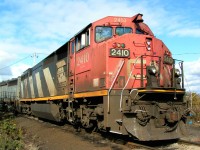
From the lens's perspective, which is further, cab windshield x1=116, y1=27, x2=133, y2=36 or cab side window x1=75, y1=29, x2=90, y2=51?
cab side window x1=75, y1=29, x2=90, y2=51

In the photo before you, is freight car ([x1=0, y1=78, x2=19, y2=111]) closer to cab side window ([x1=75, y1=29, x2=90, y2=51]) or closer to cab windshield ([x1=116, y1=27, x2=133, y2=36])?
cab side window ([x1=75, y1=29, x2=90, y2=51])

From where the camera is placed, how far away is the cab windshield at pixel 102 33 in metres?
9.77

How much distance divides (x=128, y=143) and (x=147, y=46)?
320cm

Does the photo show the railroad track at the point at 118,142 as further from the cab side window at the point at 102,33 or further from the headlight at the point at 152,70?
the cab side window at the point at 102,33

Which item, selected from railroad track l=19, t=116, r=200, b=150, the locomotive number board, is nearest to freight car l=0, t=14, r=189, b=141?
the locomotive number board

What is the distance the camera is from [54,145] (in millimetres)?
9398

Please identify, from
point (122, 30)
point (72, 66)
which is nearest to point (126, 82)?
point (122, 30)

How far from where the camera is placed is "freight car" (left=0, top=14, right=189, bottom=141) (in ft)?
27.0

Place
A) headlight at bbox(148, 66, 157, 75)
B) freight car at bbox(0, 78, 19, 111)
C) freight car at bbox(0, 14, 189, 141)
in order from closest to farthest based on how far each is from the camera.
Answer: freight car at bbox(0, 14, 189, 141) → headlight at bbox(148, 66, 157, 75) → freight car at bbox(0, 78, 19, 111)

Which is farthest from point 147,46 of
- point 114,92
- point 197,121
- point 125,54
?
point 197,121

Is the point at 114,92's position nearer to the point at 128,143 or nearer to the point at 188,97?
the point at 128,143

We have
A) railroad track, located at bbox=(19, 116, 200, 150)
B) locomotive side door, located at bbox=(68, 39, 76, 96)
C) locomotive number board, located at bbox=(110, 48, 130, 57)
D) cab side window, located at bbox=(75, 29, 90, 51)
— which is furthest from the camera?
locomotive side door, located at bbox=(68, 39, 76, 96)

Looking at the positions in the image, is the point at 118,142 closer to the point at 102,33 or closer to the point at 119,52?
the point at 119,52

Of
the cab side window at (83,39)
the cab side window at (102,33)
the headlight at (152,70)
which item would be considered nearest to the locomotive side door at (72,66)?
the cab side window at (83,39)
